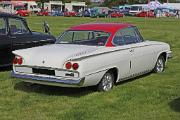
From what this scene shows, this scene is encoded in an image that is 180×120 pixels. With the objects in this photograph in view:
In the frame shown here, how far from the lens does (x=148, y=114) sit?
705 cm

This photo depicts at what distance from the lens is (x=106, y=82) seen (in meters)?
8.72

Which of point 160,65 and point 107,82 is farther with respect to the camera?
point 160,65

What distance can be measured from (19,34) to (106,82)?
11.9 ft

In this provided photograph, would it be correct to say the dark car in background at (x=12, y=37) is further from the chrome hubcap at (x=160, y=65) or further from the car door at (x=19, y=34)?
the chrome hubcap at (x=160, y=65)

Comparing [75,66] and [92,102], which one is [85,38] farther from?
[92,102]

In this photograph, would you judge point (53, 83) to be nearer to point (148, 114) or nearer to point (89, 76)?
point (89, 76)

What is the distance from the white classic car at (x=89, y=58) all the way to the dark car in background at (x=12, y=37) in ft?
6.04

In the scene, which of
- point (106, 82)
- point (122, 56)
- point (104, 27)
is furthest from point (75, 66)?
point (104, 27)

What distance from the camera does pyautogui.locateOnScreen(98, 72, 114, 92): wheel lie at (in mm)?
8578

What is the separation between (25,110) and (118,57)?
2.50 metres

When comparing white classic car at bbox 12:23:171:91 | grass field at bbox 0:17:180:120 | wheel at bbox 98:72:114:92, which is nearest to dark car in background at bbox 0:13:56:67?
grass field at bbox 0:17:180:120

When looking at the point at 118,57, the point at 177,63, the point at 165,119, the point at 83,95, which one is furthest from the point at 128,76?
the point at 177,63

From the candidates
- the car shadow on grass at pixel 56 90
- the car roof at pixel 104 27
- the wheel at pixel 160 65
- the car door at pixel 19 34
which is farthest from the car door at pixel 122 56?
the car door at pixel 19 34

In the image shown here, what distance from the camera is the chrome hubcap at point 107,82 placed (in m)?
8.63
